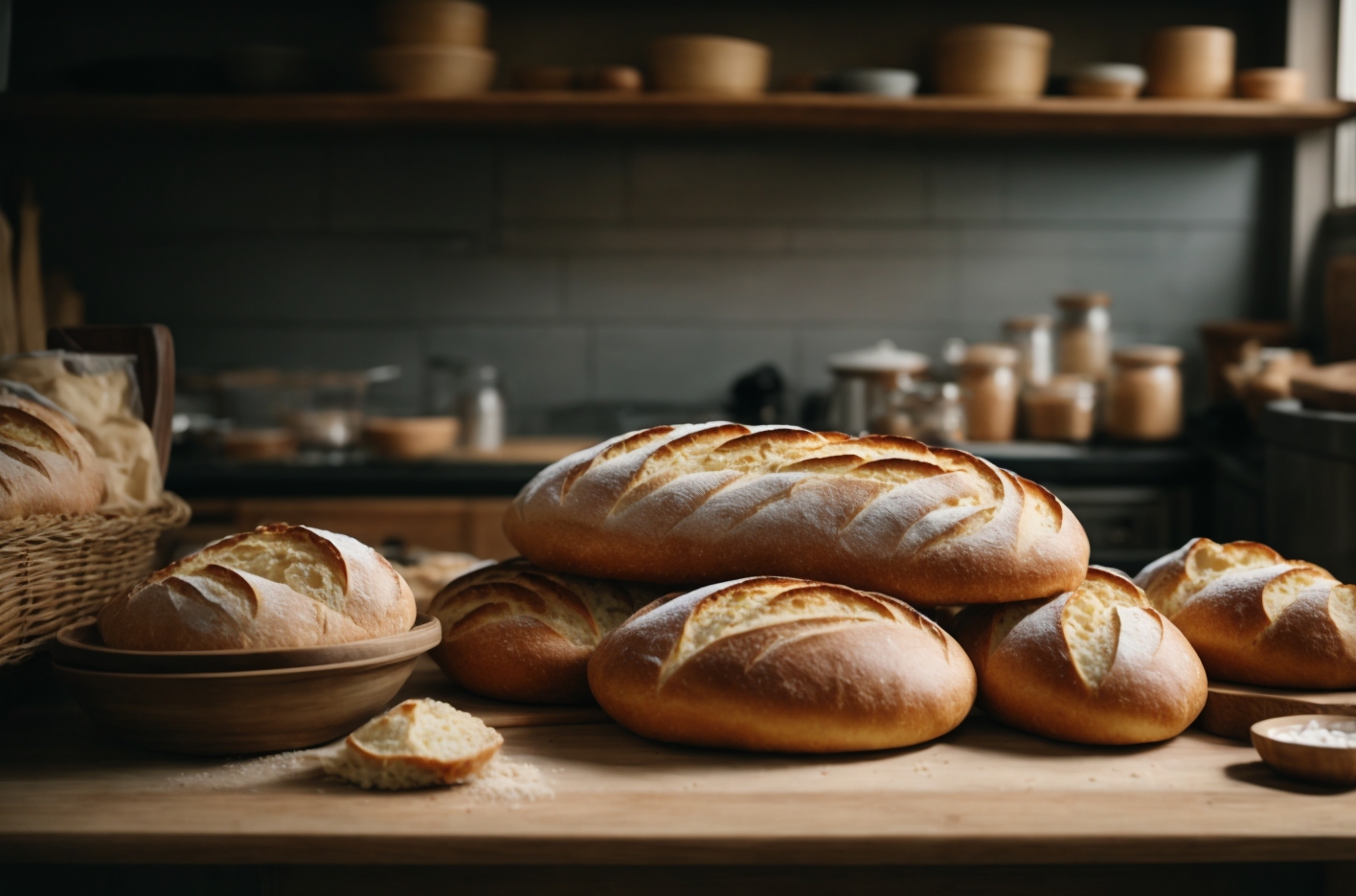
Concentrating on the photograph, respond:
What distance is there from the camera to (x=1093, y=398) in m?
3.23

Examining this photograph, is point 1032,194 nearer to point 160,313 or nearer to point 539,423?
point 539,423

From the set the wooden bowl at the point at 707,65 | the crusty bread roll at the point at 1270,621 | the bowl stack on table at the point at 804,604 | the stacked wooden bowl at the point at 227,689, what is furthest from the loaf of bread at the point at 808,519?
the wooden bowl at the point at 707,65

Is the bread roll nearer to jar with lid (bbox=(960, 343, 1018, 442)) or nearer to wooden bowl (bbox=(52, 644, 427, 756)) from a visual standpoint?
wooden bowl (bbox=(52, 644, 427, 756))

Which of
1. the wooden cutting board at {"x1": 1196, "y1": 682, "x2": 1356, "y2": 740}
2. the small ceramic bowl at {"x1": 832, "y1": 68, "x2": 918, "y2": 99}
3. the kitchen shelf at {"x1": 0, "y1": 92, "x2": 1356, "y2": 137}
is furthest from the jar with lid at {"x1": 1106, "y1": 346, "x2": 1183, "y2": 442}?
the wooden cutting board at {"x1": 1196, "y1": 682, "x2": 1356, "y2": 740}

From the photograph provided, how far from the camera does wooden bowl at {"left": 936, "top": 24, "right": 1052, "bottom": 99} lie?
126 inches

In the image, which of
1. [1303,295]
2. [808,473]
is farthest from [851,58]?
[808,473]

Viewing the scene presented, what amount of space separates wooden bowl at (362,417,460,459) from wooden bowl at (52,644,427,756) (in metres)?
2.15

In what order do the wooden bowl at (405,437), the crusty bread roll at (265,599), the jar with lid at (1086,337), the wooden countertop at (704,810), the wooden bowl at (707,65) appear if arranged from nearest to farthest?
1. the wooden countertop at (704,810)
2. the crusty bread roll at (265,599)
3. the wooden bowl at (405,437)
4. the wooden bowl at (707,65)
5. the jar with lid at (1086,337)

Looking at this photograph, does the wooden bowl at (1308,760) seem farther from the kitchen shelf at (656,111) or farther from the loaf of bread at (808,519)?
the kitchen shelf at (656,111)

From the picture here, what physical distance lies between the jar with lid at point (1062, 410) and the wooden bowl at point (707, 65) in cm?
115

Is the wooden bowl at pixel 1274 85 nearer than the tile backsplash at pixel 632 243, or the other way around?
the wooden bowl at pixel 1274 85

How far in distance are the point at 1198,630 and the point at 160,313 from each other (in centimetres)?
335

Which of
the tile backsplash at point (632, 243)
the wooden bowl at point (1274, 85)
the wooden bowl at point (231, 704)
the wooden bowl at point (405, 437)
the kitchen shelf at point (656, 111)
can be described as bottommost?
the wooden bowl at point (405, 437)

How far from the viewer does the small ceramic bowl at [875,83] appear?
318 centimetres
